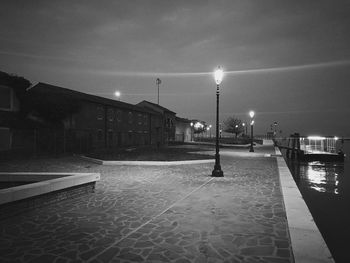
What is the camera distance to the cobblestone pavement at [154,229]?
442cm

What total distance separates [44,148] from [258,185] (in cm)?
2118

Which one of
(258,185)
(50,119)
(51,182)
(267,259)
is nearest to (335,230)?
(258,185)

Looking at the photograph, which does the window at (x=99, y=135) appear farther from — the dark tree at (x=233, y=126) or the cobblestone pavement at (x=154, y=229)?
the dark tree at (x=233, y=126)

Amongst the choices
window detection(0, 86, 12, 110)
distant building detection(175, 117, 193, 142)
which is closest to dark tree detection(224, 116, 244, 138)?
distant building detection(175, 117, 193, 142)

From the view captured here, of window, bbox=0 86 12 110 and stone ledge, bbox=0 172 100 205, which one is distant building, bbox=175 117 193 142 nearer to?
window, bbox=0 86 12 110

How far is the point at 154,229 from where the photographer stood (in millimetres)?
5590

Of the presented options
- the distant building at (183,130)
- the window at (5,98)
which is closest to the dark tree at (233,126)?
the distant building at (183,130)

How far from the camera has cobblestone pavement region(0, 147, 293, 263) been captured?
14.5 feet

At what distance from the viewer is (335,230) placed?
8.36 metres

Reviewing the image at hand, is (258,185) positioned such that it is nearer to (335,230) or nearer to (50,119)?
(335,230)

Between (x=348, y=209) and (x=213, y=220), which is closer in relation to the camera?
(x=213, y=220)

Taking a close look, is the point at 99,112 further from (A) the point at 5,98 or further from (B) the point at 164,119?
(B) the point at 164,119

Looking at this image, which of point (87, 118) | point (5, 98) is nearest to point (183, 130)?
point (87, 118)

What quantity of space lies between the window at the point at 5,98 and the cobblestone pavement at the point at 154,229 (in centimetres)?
2239
